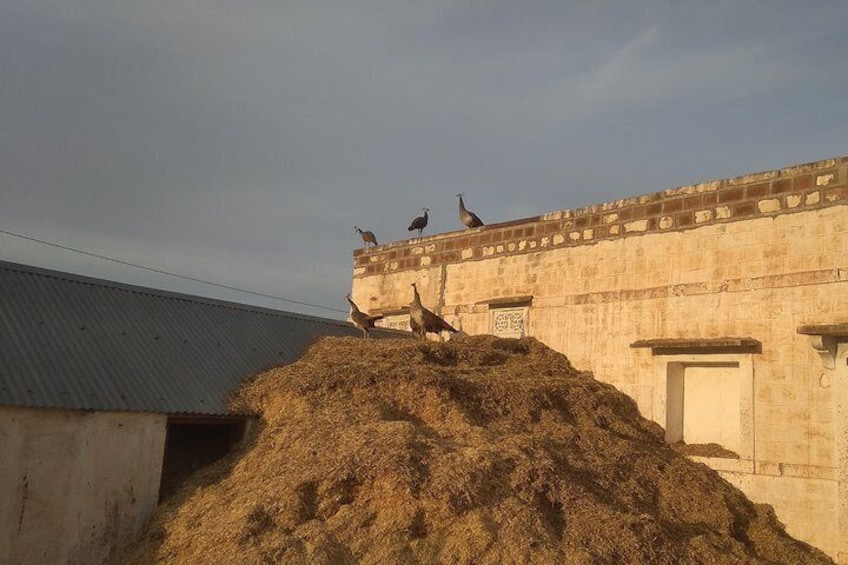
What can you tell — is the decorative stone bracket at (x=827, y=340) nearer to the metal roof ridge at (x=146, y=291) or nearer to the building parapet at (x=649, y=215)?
the building parapet at (x=649, y=215)

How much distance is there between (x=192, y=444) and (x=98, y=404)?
7.60 ft

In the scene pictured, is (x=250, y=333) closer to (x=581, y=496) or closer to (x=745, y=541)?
(x=581, y=496)

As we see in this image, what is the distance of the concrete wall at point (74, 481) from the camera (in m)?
8.14

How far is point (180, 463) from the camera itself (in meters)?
10.5

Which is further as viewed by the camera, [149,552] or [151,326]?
[151,326]

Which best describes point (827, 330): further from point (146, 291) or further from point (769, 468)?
point (146, 291)

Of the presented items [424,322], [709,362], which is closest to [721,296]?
[709,362]

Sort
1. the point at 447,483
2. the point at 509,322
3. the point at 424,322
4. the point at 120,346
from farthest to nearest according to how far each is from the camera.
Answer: the point at 424,322 → the point at 509,322 → the point at 120,346 → the point at 447,483

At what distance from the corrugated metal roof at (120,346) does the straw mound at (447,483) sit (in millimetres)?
847

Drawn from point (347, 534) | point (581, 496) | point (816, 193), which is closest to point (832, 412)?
point (816, 193)

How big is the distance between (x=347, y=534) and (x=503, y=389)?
3784 millimetres

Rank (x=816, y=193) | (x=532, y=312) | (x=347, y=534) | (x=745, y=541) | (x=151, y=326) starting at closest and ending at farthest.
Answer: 1. (x=347, y=534)
2. (x=745, y=541)
3. (x=816, y=193)
4. (x=151, y=326)
5. (x=532, y=312)

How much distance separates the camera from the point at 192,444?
36.2ft

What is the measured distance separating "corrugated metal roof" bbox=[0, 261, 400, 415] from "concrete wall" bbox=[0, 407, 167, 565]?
24 centimetres
